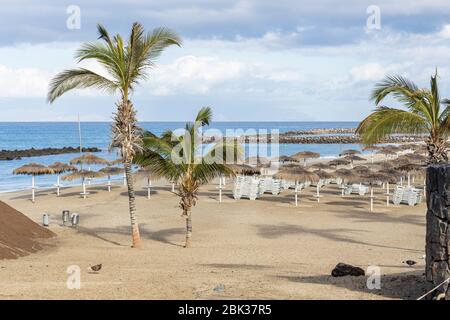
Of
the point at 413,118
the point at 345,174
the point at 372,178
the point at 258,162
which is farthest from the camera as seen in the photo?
the point at 258,162

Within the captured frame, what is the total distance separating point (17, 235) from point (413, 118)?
35.1 feet

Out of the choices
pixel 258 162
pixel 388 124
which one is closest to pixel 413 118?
pixel 388 124

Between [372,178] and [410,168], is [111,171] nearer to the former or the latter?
[372,178]

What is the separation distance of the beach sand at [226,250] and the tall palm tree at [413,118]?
2.84 m

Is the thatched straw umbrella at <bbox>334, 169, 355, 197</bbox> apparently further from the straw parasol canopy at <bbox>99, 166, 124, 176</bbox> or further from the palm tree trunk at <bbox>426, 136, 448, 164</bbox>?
the straw parasol canopy at <bbox>99, 166, 124, 176</bbox>

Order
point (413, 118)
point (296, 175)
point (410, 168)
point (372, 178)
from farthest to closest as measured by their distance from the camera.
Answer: point (410, 168)
point (296, 175)
point (372, 178)
point (413, 118)

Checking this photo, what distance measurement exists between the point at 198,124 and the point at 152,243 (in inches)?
147

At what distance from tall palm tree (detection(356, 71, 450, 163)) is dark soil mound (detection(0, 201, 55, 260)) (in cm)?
901

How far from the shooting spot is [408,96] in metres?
14.2

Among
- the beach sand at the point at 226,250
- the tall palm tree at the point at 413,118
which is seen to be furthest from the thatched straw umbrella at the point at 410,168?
the tall palm tree at the point at 413,118

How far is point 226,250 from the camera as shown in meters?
14.8

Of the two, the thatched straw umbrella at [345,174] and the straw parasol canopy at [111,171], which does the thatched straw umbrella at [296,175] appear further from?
the straw parasol canopy at [111,171]
